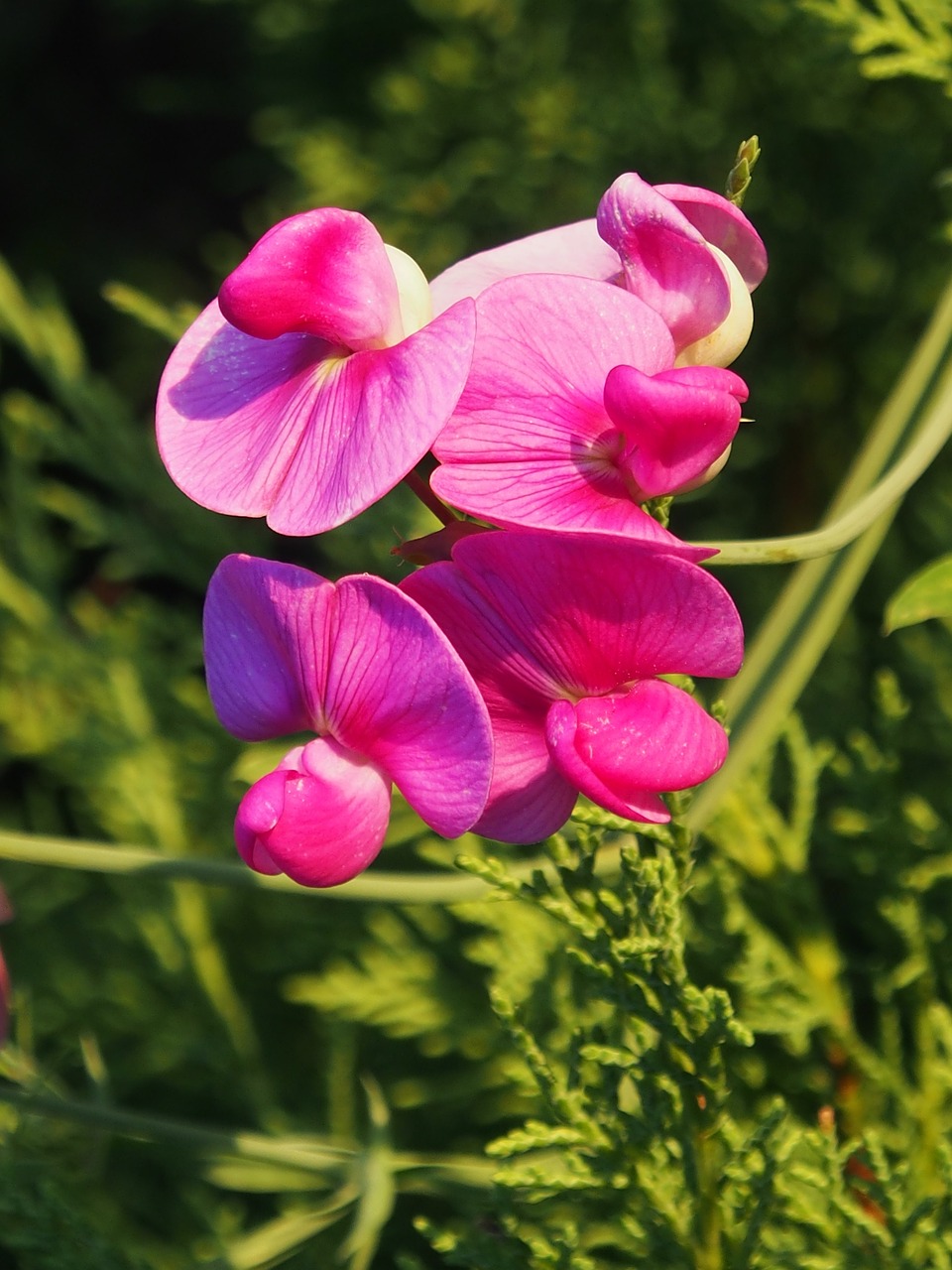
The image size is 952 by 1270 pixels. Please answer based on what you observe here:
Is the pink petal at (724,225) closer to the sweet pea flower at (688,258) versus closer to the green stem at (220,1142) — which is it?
the sweet pea flower at (688,258)

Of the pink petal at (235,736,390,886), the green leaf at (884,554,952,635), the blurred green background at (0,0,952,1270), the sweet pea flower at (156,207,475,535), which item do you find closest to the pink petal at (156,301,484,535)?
the sweet pea flower at (156,207,475,535)

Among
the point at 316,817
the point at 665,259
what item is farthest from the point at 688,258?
the point at 316,817

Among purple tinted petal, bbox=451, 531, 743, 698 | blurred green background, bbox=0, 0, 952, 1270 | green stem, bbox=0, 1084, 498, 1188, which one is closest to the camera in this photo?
purple tinted petal, bbox=451, 531, 743, 698

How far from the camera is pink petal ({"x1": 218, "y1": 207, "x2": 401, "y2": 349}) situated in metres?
0.54

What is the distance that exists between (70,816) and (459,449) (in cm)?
144

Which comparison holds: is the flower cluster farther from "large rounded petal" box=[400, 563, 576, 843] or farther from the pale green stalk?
the pale green stalk

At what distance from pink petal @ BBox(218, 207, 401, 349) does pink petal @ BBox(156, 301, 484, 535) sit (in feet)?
0.05

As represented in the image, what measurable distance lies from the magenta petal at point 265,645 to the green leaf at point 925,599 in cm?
25

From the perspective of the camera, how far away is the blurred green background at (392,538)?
42.9 inches

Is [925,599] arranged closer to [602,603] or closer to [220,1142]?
[602,603]

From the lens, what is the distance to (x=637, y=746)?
506 millimetres

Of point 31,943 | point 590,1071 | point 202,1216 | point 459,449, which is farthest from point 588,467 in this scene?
point 31,943

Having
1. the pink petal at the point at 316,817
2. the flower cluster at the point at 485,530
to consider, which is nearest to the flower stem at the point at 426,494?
the flower cluster at the point at 485,530

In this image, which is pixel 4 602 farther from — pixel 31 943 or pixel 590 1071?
pixel 590 1071
